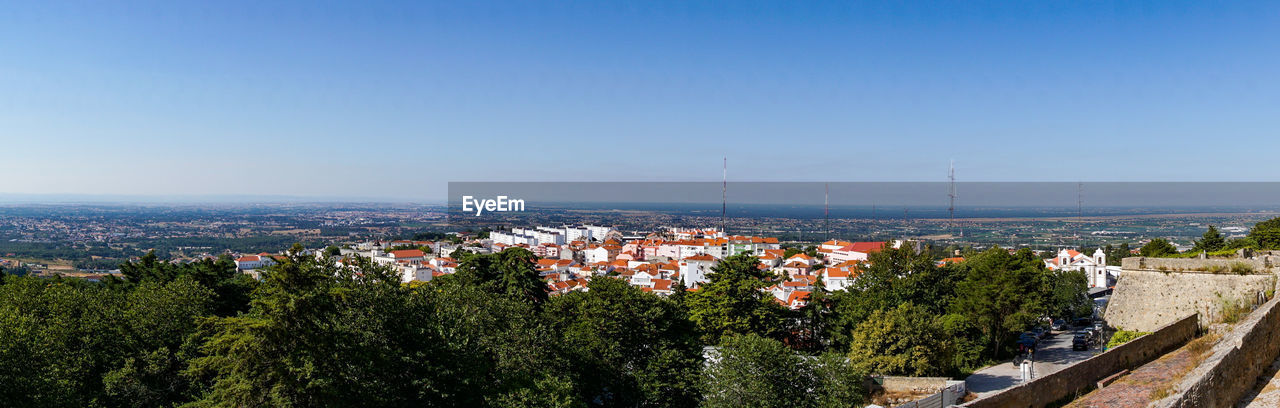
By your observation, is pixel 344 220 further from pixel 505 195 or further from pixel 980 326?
pixel 980 326

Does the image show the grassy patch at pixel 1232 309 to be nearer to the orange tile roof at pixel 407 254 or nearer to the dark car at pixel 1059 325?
the dark car at pixel 1059 325

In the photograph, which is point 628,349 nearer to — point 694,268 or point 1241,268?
point 1241,268

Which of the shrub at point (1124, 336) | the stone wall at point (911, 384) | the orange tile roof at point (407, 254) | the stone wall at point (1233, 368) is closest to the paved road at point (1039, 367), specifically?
the stone wall at point (911, 384)

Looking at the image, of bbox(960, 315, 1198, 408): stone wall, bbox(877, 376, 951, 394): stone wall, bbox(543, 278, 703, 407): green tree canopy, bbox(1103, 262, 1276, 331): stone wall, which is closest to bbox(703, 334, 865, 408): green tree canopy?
bbox(543, 278, 703, 407): green tree canopy

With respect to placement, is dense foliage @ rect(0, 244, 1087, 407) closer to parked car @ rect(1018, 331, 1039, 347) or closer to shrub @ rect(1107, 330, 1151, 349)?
parked car @ rect(1018, 331, 1039, 347)

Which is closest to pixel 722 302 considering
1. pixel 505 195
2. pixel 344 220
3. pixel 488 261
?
pixel 488 261
